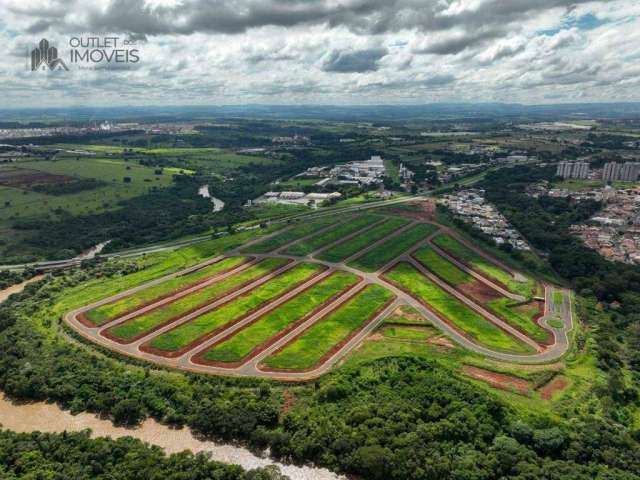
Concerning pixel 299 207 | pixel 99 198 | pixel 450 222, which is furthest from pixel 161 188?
pixel 450 222

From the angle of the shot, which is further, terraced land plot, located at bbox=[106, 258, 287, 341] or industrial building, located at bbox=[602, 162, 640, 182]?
industrial building, located at bbox=[602, 162, 640, 182]

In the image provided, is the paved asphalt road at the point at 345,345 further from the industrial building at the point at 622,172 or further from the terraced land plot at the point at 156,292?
the industrial building at the point at 622,172

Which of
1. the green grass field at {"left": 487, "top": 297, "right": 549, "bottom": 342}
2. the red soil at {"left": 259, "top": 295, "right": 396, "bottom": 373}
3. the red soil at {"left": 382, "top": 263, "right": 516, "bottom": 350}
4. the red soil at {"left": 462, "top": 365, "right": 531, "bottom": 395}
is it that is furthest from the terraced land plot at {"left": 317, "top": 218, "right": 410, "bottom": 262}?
the red soil at {"left": 462, "top": 365, "right": 531, "bottom": 395}

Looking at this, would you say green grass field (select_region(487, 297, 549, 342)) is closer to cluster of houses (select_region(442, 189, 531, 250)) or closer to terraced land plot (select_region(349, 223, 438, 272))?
terraced land plot (select_region(349, 223, 438, 272))

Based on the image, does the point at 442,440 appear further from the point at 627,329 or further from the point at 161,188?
the point at 161,188

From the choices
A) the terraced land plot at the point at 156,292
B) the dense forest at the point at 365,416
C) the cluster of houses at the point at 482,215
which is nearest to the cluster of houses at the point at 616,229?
the cluster of houses at the point at 482,215

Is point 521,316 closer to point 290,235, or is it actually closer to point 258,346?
point 258,346
